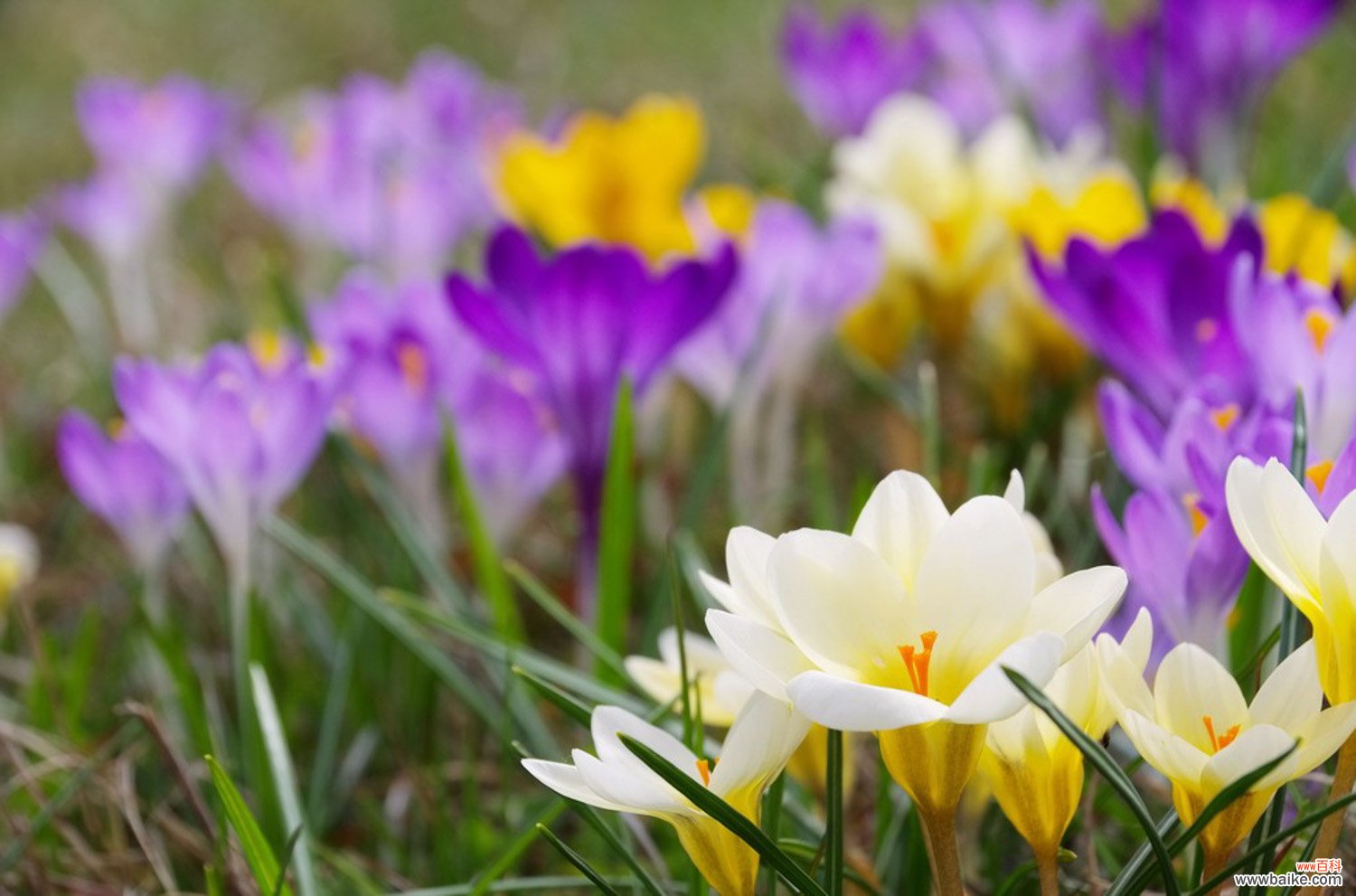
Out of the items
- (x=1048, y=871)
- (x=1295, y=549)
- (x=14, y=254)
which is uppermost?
(x=14, y=254)

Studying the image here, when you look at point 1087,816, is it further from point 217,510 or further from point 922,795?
point 217,510

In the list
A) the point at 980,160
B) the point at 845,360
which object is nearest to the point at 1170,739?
the point at 980,160

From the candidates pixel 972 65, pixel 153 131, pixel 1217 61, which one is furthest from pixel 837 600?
pixel 153 131

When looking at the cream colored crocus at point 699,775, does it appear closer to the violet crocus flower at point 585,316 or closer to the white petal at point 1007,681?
the white petal at point 1007,681

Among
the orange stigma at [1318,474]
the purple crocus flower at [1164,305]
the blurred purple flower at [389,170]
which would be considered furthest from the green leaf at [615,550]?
the blurred purple flower at [389,170]

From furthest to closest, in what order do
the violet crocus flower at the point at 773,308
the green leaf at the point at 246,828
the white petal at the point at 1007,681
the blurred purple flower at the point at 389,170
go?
1. the blurred purple flower at the point at 389,170
2. the violet crocus flower at the point at 773,308
3. the green leaf at the point at 246,828
4. the white petal at the point at 1007,681

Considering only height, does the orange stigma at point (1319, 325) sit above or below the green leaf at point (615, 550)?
above

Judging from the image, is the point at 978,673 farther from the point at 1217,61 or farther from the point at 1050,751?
the point at 1217,61
